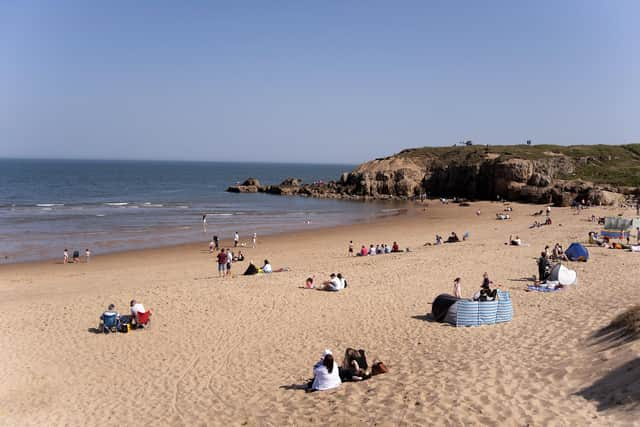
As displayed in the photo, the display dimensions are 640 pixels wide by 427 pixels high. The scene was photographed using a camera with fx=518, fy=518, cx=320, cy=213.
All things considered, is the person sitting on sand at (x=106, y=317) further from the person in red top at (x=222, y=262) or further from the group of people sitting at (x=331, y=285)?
the person in red top at (x=222, y=262)

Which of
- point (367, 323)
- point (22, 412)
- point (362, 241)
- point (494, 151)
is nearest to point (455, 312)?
point (367, 323)

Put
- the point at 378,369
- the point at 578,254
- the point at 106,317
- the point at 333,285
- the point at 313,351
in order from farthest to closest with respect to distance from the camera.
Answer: the point at 578,254 → the point at 333,285 → the point at 106,317 → the point at 313,351 → the point at 378,369

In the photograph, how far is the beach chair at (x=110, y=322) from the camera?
43.7 feet

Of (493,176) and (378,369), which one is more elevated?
(493,176)

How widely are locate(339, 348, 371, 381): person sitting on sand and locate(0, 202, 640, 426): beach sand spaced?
0.73ft

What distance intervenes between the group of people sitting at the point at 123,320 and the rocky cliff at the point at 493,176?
47093mm

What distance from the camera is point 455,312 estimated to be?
1246 centimetres

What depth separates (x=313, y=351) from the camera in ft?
37.8

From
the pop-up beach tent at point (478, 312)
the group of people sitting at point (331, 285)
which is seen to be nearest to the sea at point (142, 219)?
the group of people sitting at point (331, 285)

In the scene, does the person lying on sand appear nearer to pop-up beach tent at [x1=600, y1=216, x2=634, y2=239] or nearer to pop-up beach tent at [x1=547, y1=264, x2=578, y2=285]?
pop-up beach tent at [x1=547, y1=264, x2=578, y2=285]

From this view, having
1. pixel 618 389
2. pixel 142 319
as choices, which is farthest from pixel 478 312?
pixel 142 319

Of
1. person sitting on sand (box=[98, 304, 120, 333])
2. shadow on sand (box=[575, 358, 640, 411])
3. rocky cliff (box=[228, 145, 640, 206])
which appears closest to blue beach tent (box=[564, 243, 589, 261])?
shadow on sand (box=[575, 358, 640, 411])

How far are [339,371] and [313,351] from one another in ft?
6.91

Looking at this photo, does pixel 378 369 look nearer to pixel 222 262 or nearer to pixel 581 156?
pixel 222 262
